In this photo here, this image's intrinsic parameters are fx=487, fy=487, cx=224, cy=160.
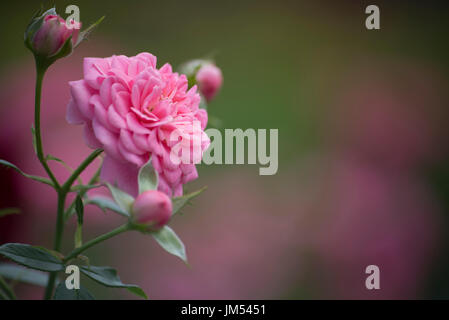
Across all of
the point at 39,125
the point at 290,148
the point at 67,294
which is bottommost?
the point at 67,294

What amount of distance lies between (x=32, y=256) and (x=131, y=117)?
0.39 feet

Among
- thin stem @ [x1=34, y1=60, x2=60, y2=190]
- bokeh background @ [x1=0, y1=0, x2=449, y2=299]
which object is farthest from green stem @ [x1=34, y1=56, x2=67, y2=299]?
bokeh background @ [x1=0, y1=0, x2=449, y2=299]

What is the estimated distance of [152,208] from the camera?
0.32 metres

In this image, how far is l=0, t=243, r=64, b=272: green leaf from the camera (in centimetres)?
32

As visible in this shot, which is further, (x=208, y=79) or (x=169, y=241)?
(x=208, y=79)

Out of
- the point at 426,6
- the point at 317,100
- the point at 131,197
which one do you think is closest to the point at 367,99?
the point at 317,100

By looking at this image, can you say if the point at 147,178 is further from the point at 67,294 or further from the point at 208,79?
the point at 208,79

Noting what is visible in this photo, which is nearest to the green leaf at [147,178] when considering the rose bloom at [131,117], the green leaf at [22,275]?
the rose bloom at [131,117]

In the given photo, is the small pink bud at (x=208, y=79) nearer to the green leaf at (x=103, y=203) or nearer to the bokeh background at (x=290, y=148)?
the green leaf at (x=103, y=203)

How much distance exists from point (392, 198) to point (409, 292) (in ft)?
0.62

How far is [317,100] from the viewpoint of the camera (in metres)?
1.23

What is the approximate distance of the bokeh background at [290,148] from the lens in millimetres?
853

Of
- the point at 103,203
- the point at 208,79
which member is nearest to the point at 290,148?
the point at 208,79

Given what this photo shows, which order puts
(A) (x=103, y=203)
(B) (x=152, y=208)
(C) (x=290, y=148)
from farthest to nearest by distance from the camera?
(C) (x=290, y=148), (A) (x=103, y=203), (B) (x=152, y=208)
